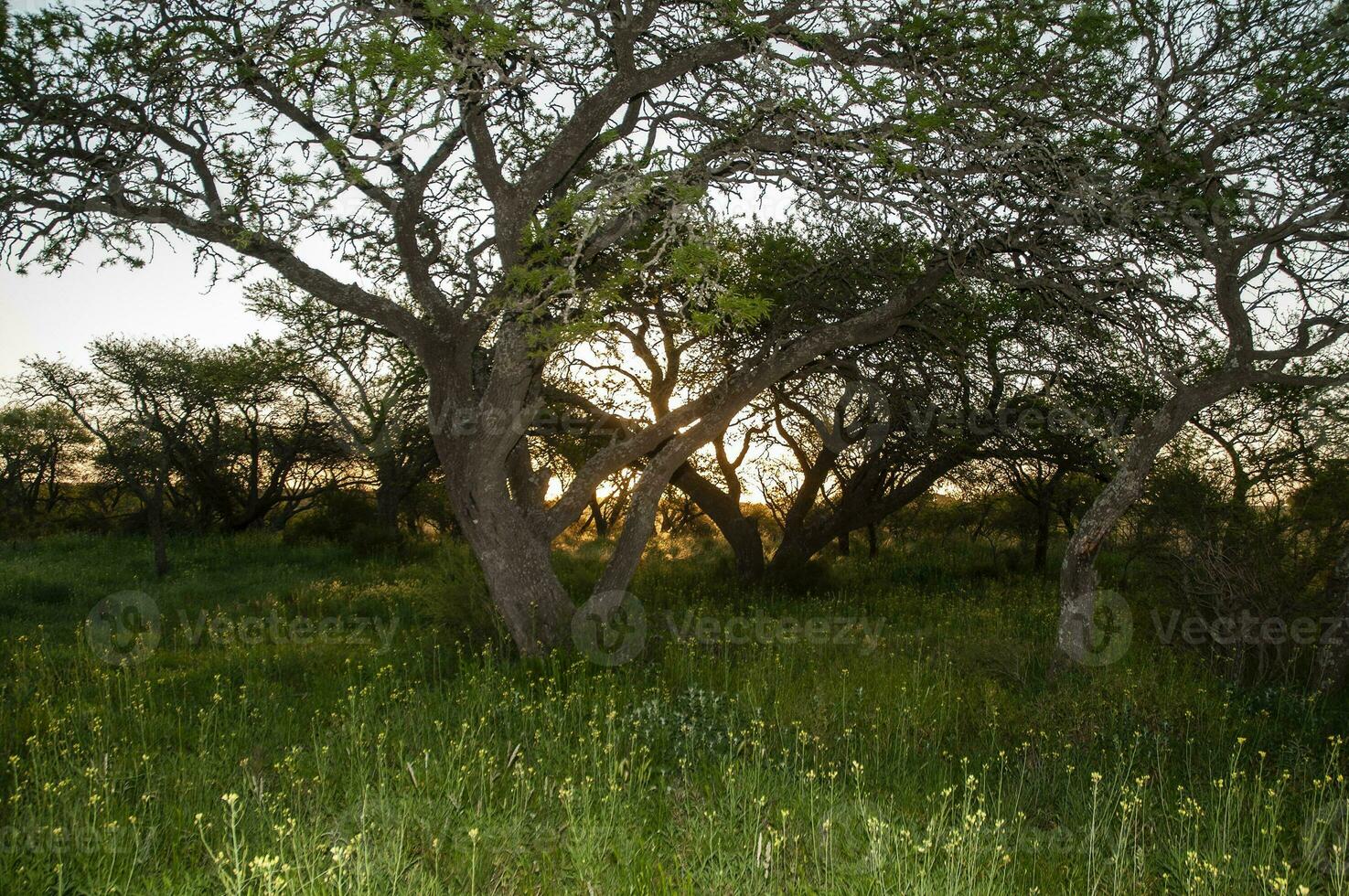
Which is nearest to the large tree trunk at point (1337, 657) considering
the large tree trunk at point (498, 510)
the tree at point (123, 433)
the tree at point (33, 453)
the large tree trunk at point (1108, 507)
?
the large tree trunk at point (1108, 507)

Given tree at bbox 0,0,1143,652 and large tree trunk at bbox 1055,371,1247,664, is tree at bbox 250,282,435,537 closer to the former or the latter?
tree at bbox 0,0,1143,652

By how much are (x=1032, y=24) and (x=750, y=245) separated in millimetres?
5820

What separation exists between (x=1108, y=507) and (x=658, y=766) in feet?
17.4

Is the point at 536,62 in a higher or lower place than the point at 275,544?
higher

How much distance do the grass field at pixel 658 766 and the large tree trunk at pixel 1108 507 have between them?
1.80 ft

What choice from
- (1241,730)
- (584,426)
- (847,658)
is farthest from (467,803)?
(584,426)

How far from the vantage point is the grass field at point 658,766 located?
429 centimetres

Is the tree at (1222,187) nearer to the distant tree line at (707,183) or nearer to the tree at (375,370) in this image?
the distant tree line at (707,183)

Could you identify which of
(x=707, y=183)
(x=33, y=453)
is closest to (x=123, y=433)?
(x=33, y=453)

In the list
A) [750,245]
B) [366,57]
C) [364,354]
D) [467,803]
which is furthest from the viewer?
[750,245]

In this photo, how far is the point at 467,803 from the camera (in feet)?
16.9

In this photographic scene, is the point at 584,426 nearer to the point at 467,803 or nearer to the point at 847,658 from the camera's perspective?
the point at 847,658

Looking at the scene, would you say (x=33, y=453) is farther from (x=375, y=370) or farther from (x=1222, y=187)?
(x=1222, y=187)

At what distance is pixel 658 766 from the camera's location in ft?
19.7
